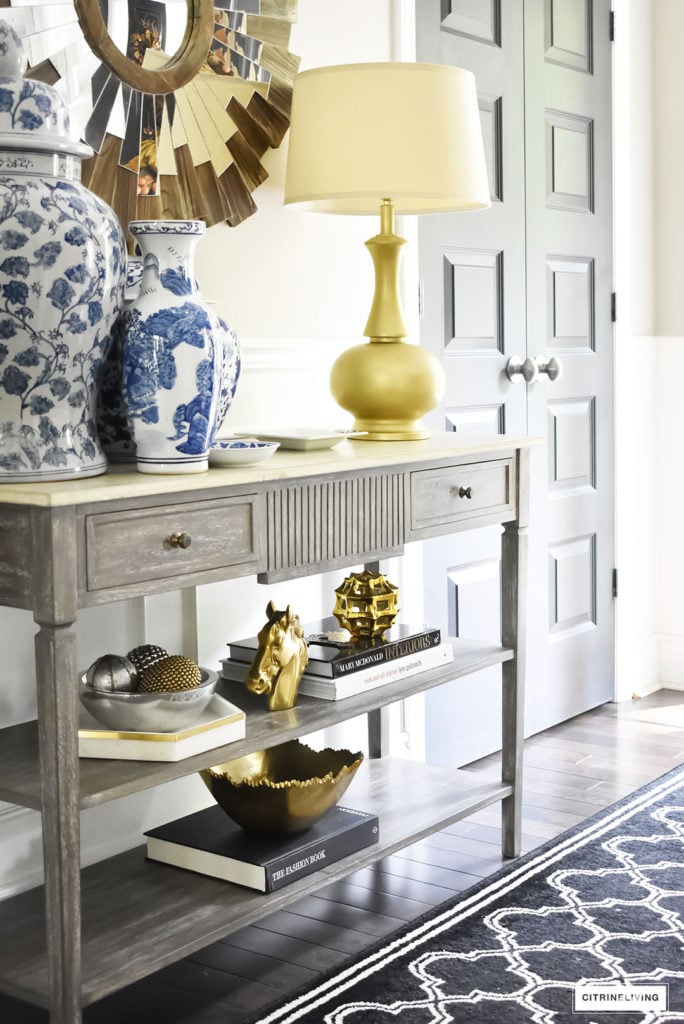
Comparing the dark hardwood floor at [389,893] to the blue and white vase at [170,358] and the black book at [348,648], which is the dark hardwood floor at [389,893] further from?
the blue and white vase at [170,358]

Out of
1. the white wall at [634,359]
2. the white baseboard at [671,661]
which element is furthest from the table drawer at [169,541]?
the white baseboard at [671,661]

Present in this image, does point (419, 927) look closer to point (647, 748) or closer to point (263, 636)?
point (263, 636)

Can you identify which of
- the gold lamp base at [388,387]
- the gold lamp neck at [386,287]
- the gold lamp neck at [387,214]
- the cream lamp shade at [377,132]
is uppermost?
the cream lamp shade at [377,132]

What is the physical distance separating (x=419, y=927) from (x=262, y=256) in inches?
52.2

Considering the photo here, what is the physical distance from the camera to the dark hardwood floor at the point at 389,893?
206cm

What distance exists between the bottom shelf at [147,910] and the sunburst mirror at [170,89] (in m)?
1.13

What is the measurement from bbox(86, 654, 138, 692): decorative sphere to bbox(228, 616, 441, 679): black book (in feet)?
1.27

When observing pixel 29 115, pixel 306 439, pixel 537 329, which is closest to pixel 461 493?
pixel 306 439

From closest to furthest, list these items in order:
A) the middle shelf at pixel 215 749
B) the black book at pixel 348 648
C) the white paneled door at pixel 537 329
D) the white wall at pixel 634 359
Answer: the middle shelf at pixel 215 749, the black book at pixel 348 648, the white paneled door at pixel 537 329, the white wall at pixel 634 359

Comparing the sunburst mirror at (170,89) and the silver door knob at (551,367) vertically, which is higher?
the sunburst mirror at (170,89)

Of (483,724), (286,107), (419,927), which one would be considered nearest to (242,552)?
(419,927)

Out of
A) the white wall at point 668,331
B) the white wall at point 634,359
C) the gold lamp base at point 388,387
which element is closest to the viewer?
the gold lamp base at point 388,387

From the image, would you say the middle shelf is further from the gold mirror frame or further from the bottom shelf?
the gold mirror frame

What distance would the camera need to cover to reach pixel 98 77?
7.26ft
